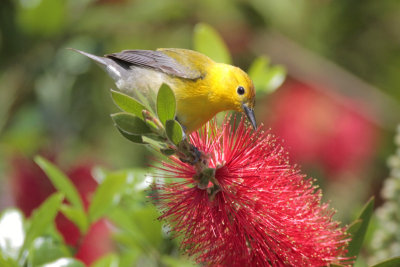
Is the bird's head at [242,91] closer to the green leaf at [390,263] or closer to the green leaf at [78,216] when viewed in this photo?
the green leaf at [78,216]

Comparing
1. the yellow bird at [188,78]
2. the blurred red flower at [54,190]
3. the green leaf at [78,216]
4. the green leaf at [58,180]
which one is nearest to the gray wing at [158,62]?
the yellow bird at [188,78]

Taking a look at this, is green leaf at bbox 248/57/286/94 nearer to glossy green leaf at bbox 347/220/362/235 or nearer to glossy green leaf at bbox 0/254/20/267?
glossy green leaf at bbox 347/220/362/235

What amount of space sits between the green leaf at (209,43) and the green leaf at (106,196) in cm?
68

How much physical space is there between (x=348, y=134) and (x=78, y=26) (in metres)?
1.77

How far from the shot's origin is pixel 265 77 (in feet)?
7.64

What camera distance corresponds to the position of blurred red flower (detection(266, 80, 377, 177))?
373cm

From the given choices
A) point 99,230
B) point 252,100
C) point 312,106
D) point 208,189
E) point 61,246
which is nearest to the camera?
point 208,189

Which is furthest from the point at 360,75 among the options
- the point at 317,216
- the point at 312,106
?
the point at 317,216

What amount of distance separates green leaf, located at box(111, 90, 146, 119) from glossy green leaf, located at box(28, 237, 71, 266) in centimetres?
55

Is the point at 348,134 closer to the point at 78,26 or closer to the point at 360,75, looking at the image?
the point at 360,75

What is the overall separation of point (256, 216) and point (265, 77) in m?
0.85

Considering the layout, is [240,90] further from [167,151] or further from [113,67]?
[167,151]

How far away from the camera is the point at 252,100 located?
85.0 inches

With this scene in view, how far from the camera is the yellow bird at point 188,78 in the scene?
7.11 feet
